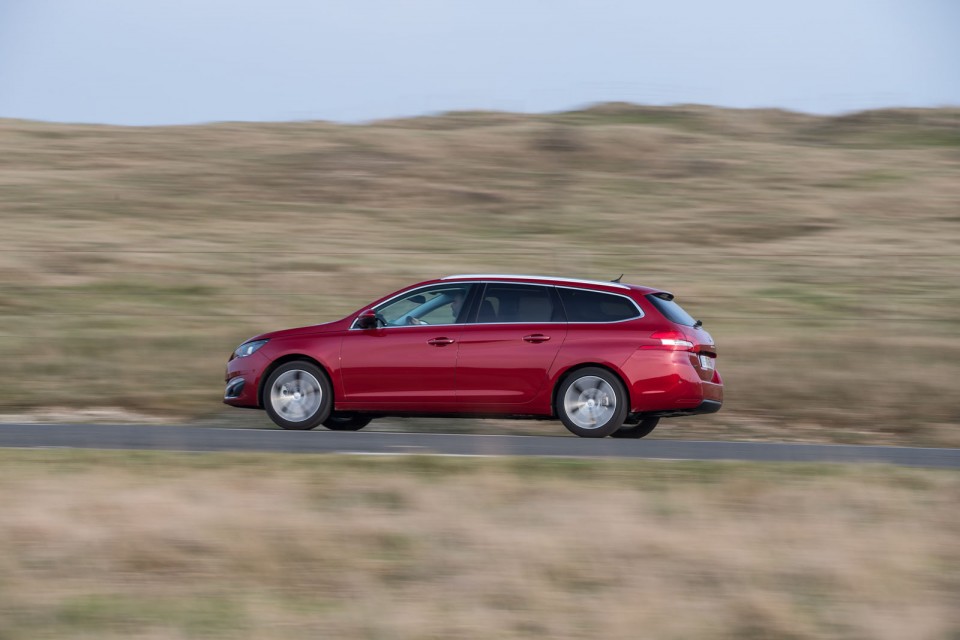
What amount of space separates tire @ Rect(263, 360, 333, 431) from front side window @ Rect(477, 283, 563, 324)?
5.46 ft

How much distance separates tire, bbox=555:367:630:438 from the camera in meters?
11.4

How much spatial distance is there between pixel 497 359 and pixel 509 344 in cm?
18

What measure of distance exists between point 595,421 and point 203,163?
24139mm

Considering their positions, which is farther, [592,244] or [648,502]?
[592,244]

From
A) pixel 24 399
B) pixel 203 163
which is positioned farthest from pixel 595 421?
pixel 203 163

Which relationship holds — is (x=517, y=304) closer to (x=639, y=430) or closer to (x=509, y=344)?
(x=509, y=344)

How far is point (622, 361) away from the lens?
11297mm

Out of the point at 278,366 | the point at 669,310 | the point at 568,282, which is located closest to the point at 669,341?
the point at 669,310

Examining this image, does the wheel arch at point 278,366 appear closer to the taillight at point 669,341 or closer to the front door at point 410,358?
the front door at point 410,358

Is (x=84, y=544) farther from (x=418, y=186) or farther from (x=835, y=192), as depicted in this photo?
(x=835, y=192)

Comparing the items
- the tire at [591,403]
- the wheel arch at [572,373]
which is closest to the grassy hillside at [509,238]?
the tire at [591,403]

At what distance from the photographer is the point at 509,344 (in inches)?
458

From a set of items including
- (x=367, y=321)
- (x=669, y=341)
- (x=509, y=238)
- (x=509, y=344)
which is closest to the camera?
(x=669, y=341)

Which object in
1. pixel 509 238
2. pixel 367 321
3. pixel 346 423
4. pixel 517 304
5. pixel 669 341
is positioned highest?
pixel 509 238
